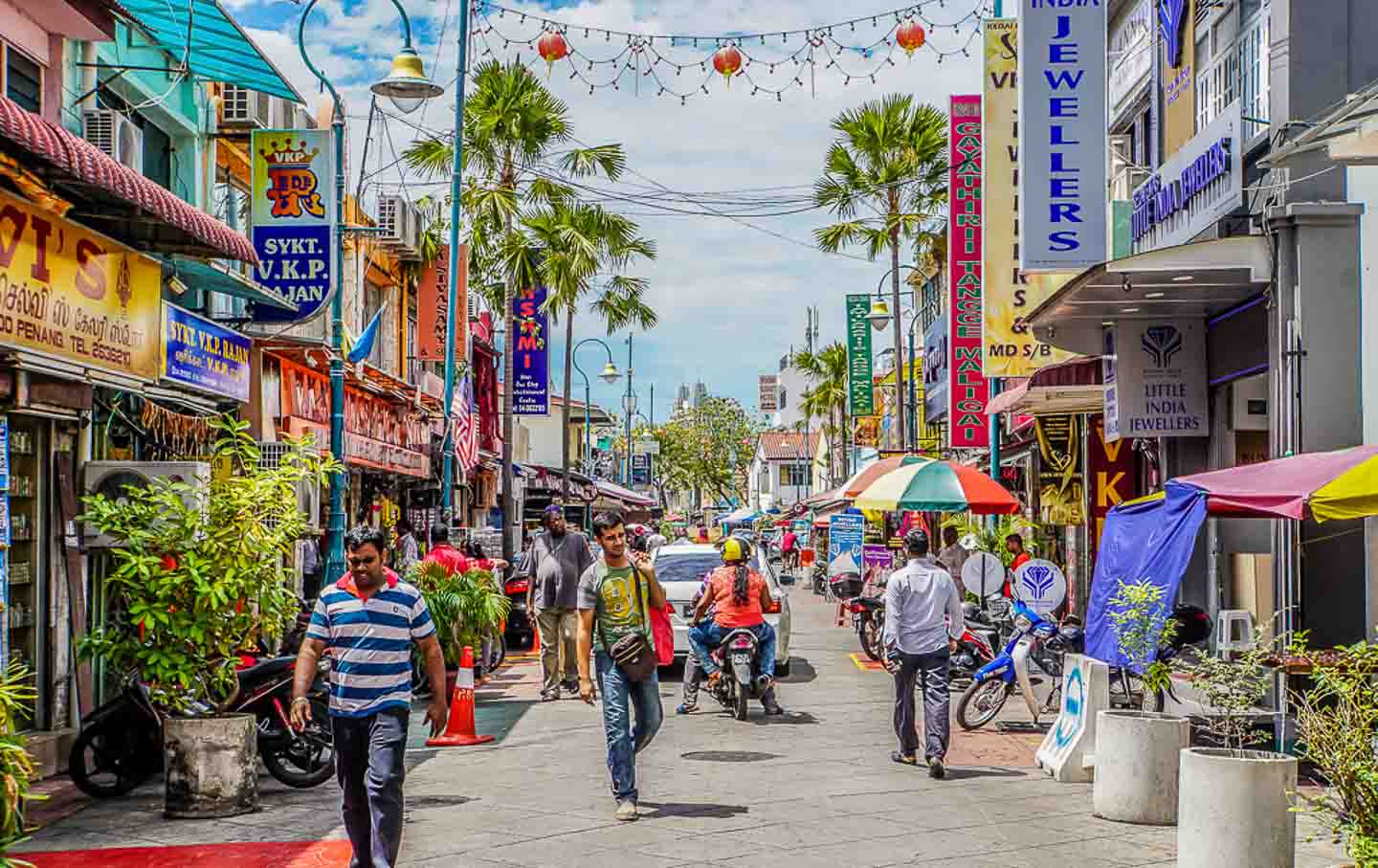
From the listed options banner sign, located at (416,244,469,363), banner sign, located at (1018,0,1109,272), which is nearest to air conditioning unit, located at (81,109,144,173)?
banner sign, located at (1018,0,1109,272)

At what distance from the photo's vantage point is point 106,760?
37.0 ft

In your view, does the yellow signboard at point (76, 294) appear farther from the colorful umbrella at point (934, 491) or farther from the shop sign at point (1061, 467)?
the shop sign at point (1061, 467)

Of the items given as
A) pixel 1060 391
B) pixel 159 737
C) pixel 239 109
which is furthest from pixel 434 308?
pixel 159 737

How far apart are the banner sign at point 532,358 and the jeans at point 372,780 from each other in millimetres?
26906

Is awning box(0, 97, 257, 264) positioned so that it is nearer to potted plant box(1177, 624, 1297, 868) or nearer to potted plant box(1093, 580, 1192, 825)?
potted plant box(1093, 580, 1192, 825)

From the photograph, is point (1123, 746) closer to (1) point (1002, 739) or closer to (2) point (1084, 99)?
(1) point (1002, 739)

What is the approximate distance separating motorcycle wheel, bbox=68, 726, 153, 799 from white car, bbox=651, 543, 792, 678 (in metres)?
7.49

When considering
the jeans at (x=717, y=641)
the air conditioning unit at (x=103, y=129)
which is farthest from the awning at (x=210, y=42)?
the jeans at (x=717, y=641)

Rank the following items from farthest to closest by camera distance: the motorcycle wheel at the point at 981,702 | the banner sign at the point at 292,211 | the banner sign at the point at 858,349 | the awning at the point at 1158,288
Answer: the banner sign at the point at 858,349 → the banner sign at the point at 292,211 → the motorcycle wheel at the point at 981,702 → the awning at the point at 1158,288

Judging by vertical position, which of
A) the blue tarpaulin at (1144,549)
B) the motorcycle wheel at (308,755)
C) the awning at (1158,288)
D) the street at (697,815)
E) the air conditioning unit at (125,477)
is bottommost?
the street at (697,815)

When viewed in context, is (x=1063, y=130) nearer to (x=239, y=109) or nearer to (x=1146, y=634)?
(x=1146, y=634)

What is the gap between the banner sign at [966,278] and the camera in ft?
77.6

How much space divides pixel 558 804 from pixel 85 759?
3441mm

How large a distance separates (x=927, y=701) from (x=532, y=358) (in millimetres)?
24612
